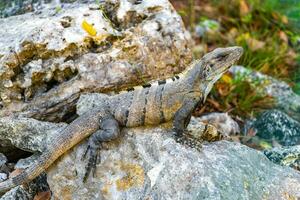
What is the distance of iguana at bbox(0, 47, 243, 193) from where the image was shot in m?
5.08

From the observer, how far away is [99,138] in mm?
5109

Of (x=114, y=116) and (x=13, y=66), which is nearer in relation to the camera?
(x=114, y=116)

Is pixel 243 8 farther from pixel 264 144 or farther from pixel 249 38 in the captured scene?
pixel 264 144

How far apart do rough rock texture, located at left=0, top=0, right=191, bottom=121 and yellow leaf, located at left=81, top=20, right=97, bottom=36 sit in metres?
0.04

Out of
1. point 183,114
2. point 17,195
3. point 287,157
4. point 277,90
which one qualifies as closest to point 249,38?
point 277,90

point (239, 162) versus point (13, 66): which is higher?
point (13, 66)

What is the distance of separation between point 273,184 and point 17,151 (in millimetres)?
3046

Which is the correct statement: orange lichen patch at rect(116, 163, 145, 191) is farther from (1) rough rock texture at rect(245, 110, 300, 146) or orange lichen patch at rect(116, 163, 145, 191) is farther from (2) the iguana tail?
(1) rough rock texture at rect(245, 110, 300, 146)

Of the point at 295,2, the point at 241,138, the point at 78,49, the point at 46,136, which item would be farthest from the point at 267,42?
the point at 46,136

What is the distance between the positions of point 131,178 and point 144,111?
685 mm

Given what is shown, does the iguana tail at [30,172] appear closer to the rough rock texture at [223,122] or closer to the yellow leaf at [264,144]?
the rough rock texture at [223,122]

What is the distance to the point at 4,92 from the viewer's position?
5758 mm

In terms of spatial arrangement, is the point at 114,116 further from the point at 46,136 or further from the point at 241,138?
the point at 241,138

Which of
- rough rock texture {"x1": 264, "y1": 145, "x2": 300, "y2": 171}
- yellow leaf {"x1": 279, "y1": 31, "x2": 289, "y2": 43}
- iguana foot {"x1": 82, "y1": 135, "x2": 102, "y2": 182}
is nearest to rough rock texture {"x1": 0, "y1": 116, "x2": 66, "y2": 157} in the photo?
iguana foot {"x1": 82, "y1": 135, "x2": 102, "y2": 182}
